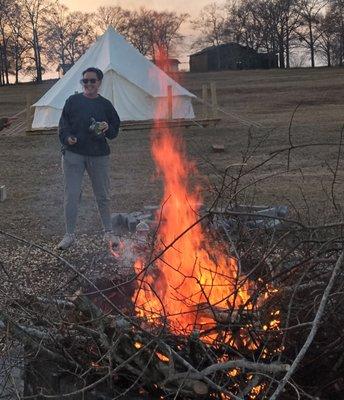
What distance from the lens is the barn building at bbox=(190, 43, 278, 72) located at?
55.5 m

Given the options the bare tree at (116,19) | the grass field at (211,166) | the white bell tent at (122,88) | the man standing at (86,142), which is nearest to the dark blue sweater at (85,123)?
the man standing at (86,142)

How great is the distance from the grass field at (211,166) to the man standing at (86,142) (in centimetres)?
57

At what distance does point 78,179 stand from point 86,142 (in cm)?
35

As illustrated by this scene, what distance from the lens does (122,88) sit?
1455 cm

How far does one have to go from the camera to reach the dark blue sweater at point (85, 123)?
16.8 ft

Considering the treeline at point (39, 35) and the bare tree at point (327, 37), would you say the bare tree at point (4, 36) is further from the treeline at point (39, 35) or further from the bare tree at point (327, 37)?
the bare tree at point (327, 37)

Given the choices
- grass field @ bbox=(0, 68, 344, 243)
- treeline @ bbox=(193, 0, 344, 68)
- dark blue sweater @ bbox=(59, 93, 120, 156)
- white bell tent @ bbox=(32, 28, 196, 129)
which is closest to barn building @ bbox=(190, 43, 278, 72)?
treeline @ bbox=(193, 0, 344, 68)

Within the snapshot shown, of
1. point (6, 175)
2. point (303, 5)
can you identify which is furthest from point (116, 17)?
point (6, 175)

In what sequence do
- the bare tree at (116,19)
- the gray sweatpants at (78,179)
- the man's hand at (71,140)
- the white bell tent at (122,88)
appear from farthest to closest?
the bare tree at (116,19)
the white bell tent at (122,88)
the gray sweatpants at (78,179)
the man's hand at (71,140)

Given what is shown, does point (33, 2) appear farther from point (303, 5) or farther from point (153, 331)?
point (153, 331)

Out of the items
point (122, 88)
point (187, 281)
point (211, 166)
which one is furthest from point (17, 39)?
point (187, 281)

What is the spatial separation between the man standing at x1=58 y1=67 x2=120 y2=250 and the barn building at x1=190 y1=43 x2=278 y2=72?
168ft

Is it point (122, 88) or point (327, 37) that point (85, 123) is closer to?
point (122, 88)

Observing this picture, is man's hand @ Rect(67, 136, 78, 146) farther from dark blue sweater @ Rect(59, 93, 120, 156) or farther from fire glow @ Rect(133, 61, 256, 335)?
fire glow @ Rect(133, 61, 256, 335)
